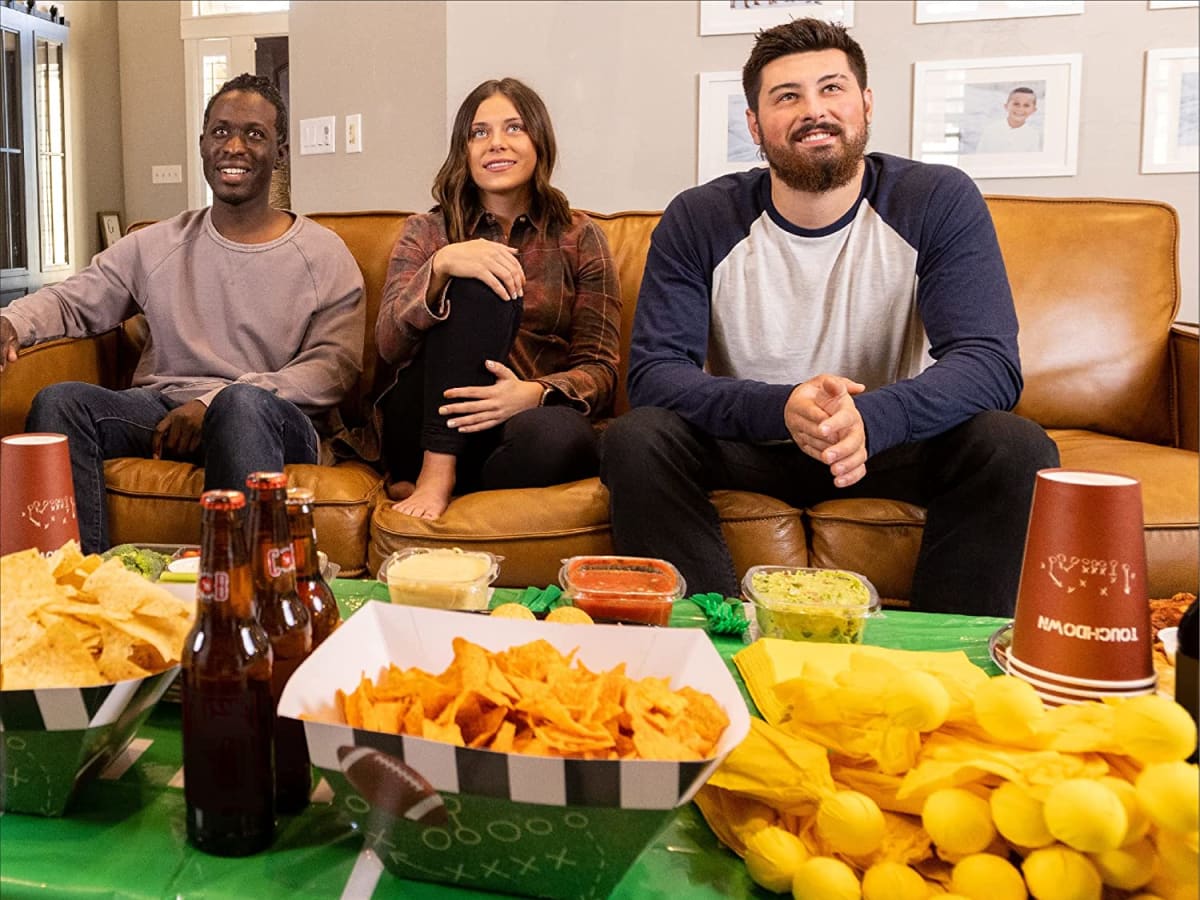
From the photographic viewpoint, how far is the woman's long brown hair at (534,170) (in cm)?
233

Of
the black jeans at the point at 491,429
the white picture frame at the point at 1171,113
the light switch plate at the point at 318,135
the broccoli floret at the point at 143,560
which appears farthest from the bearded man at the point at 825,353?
the light switch plate at the point at 318,135

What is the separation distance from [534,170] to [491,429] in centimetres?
65

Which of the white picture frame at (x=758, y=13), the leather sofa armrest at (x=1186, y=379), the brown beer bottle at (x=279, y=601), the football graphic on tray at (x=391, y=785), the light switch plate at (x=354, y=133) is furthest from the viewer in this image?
the light switch plate at (x=354, y=133)

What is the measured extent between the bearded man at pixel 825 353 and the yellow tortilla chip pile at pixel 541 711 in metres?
→ 1.04

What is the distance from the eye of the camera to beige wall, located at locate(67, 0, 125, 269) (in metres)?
6.23

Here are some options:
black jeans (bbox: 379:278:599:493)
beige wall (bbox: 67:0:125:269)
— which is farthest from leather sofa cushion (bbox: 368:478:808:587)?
beige wall (bbox: 67:0:125:269)

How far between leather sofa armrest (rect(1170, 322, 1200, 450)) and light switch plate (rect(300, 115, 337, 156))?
8.31 feet

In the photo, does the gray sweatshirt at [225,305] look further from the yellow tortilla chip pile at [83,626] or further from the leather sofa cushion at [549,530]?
the yellow tortilla chip pile at [83,626]

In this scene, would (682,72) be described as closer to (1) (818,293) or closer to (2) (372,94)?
(2) (372,94)

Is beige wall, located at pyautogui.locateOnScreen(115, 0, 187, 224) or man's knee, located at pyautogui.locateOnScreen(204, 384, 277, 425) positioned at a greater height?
beige wall, located at pyautogui.locateOnScreen(115, 0, 187, 224)

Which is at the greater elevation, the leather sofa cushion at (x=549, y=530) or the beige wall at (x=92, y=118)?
the beige wall at (x=92, y=118)

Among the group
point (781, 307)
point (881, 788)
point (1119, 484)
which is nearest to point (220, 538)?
point (881, 788)

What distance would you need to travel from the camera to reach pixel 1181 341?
2.22 m

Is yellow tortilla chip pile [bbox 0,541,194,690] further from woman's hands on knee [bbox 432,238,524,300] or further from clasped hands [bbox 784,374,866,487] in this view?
woman's hands on knee [bbox 432,238,524,300]
